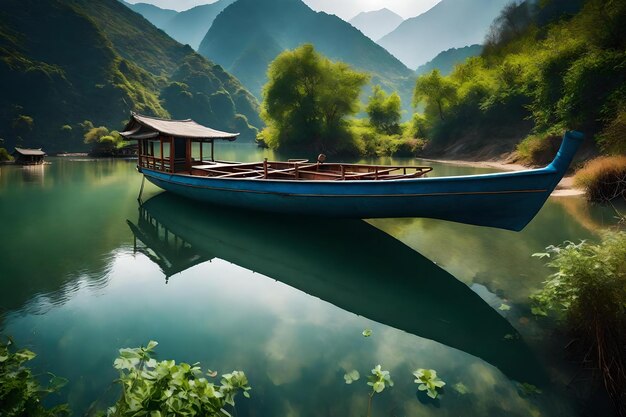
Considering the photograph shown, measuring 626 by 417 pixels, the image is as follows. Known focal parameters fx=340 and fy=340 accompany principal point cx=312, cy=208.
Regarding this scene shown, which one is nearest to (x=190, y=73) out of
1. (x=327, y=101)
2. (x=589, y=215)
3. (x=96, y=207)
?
(x=327, y=101)

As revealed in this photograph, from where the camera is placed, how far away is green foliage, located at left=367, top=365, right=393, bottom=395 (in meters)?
4.04

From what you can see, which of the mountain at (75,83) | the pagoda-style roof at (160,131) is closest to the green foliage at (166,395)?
the pagoda-style roof at (160,131)

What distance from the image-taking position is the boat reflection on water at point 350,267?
532cm

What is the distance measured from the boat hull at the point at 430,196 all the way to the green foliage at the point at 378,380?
193 inches

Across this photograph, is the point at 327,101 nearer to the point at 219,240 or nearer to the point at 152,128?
the point at 152,128

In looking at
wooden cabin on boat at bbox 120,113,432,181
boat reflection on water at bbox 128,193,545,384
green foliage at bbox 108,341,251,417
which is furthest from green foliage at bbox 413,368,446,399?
wooden cabin on boat at bbox 120,113,432,181

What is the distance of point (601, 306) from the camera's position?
414 cm

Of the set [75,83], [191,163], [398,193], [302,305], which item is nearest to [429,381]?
[302,305]

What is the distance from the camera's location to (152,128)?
46.4ft

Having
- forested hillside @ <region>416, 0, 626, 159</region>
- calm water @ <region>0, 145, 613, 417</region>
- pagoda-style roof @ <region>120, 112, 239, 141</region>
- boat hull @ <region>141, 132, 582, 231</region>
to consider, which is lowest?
calm water @ <region>0, 145, 613, 417</region>

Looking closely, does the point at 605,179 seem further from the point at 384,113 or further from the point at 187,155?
the point at 384,113

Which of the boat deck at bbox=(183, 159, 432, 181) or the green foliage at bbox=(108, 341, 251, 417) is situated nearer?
the green foliage at bbox=(108, 341, 251, 417)

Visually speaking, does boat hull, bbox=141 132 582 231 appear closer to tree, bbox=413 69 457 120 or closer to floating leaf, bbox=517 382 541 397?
floating leaf, bbox=517 382 541 397

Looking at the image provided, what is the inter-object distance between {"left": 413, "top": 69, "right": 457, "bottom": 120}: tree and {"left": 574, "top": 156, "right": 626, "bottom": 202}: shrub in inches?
1474
